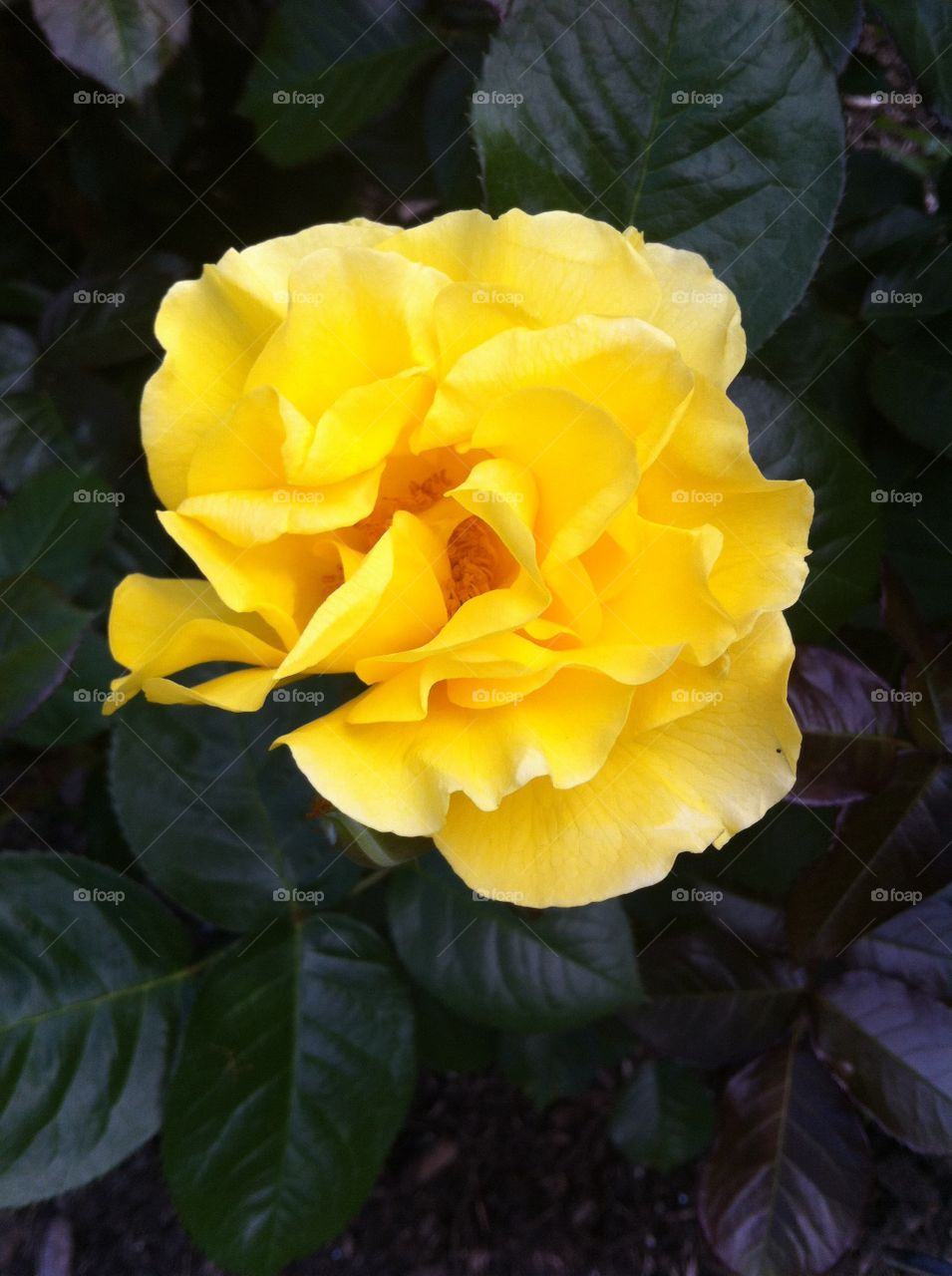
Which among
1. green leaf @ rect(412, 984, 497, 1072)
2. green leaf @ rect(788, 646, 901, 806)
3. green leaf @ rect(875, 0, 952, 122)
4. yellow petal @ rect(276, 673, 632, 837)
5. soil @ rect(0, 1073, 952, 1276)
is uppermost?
green leaf @ rect(875, 0, 952, 122)

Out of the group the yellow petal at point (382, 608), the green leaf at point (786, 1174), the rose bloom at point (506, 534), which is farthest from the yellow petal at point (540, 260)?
the green leaf at point (786, 1174)

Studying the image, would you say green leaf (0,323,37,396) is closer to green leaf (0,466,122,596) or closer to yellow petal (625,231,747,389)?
green leaf (0,466,122,596)

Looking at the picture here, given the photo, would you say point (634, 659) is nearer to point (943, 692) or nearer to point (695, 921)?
point (943, 692)

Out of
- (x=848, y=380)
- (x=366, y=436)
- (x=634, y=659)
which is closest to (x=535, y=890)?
(x=634, y=659)

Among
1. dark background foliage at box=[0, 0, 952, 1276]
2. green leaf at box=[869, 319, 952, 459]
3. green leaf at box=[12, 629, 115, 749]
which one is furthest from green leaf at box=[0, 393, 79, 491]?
green leaf at box=[869, 319, 952, 459]

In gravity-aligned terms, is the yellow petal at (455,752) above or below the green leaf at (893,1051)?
above

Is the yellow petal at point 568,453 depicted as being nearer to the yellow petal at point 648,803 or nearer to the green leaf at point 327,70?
the yellow petal at point 648,803
